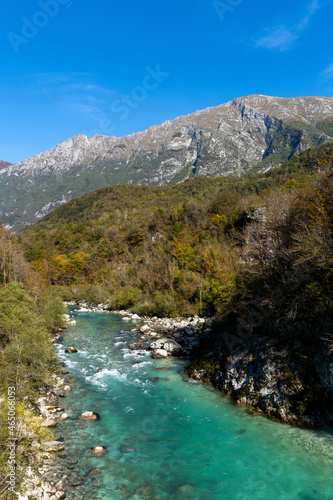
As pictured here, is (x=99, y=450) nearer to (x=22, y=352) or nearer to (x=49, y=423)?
(x=49, y=423)

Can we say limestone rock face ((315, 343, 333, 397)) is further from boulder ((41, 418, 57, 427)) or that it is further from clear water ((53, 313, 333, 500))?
boulder ((41, 418, 57, 427))

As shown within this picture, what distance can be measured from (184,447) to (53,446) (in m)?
5.20

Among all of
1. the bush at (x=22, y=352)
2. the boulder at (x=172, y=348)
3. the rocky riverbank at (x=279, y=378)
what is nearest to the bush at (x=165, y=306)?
the boulder at (x=172, y=348)

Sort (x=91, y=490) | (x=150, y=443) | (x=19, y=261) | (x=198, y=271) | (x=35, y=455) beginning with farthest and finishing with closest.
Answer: (x=198, y=271) < (x=19, y=261) < (x=150, y=443) < (x=35, y=455) < (x=91, y=490)

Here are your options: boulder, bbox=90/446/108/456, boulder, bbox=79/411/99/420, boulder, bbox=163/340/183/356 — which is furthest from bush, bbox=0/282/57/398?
boulder, bbox=163/340/183/356

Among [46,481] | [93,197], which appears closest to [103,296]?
[46,481]

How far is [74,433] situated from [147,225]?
65229 millimetres

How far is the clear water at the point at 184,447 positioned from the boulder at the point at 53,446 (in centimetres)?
38

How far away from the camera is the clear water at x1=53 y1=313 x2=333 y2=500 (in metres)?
8.48

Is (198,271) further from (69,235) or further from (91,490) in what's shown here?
(69,235)

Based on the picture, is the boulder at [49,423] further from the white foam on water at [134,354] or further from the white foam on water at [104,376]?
the white foam on water at [134,354]

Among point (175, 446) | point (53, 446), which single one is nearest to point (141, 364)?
point (175, 446)

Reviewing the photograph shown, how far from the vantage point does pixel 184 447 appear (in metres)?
10.7

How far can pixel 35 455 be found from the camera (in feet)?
30.9
